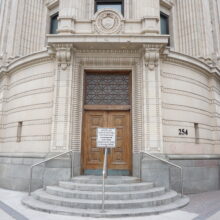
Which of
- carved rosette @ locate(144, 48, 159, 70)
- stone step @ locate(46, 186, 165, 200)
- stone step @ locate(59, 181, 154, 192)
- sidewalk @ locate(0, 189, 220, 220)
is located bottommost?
sidewalk @ locate(0, 189, 220, 220)

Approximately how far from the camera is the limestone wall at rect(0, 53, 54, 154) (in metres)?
10.4

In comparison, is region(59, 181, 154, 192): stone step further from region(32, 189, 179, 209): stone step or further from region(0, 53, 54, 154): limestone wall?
region(0, 53, 54, 154): limestone wall

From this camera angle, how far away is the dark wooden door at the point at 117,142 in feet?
33.2

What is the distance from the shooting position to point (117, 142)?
10.3m

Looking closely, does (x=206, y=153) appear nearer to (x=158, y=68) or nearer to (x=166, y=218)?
(x=158, y=68)

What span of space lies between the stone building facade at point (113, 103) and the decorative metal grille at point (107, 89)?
5 cm

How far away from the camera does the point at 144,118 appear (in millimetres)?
9734

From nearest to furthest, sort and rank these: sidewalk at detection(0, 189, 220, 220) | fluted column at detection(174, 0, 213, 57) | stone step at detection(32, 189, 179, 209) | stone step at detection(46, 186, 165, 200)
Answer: sidewalk at detection(0, 189, 220, 220) → stone step at detection(32, 189, 179, 209) → stone step at detection(46, 186, 165, 200) → fluted column at detection(174, 0, 213, 57)

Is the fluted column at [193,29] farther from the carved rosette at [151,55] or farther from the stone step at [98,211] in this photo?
the stone step at [98,211]

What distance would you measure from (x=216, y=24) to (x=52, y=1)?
40.2 ft

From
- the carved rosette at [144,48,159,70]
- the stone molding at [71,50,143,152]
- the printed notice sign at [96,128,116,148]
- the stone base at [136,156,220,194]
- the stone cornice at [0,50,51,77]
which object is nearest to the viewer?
the printed notice sign at [96,128,116,148]

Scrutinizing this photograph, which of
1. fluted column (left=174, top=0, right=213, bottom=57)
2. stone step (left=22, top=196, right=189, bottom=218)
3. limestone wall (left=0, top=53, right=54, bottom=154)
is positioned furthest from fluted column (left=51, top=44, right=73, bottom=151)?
fluted column (left=174, top=0, right=213, bottom=57)

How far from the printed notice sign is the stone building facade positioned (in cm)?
260

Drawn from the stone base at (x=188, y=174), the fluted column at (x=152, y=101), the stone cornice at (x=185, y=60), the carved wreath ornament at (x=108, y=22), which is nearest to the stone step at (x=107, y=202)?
the stone base at (x=188, y=174)
